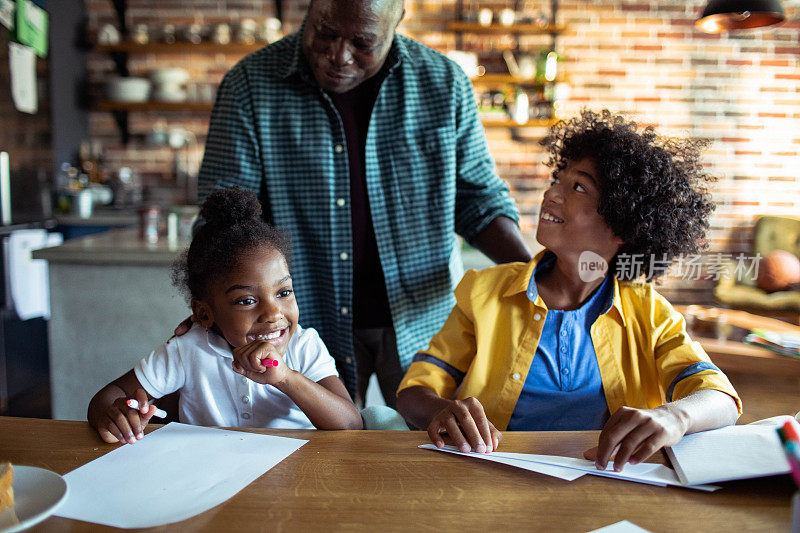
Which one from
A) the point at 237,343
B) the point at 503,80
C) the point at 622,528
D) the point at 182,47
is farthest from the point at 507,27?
the point at 622,528

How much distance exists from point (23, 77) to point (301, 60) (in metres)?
3.14

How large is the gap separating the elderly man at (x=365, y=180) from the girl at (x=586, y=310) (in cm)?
26

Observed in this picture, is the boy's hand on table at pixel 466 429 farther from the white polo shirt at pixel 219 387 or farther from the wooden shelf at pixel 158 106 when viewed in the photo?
the wooden shelf at pixel 158 106

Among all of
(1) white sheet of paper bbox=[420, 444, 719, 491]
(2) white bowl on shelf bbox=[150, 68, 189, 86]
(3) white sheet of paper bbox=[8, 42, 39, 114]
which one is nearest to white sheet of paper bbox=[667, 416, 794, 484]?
(1) white sheet of paper bbox=[420, 444, 719, 491]

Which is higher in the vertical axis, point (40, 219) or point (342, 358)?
point (40, 219)

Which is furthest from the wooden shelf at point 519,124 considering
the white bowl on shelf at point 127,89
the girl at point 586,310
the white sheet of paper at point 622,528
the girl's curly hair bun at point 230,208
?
the white sheet of paper at point 622,528

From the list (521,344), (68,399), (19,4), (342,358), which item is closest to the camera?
(521,344)

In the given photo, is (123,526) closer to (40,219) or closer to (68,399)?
(68,399)

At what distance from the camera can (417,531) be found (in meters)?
0.72

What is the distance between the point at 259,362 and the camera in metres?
1.02

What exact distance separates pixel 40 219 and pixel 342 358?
3.14m

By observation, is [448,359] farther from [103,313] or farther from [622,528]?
[103,313]

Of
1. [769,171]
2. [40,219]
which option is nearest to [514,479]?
[40,219]

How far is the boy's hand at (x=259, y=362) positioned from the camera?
3.34ft
